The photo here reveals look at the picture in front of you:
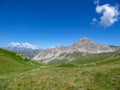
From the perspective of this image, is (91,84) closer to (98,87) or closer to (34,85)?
(98,87)

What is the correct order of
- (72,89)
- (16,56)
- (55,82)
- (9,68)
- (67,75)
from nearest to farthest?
(72,89) < (55,82) < (67,75) < (9,68) < (16,56)

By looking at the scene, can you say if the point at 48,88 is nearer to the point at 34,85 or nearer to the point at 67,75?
the point at 34,85

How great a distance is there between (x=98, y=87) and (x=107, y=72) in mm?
4918

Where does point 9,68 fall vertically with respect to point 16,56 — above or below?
below

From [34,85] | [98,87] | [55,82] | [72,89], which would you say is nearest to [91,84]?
[98,87]

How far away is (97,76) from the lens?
96.8ft

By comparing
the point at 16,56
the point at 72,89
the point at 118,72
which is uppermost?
the point at 16,56

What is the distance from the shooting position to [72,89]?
25.9 meters

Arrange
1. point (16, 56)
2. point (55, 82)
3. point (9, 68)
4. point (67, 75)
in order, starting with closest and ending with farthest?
1. point (55, 82)
2. point (67, 75)
3. point (9, 68)
4. point (16, 56)

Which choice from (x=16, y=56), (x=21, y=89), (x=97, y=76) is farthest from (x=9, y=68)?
(x=97, y=76)

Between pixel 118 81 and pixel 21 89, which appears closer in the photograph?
pixel 118 81

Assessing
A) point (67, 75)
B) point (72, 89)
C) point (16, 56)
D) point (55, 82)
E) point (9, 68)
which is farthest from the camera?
point (16, 56)

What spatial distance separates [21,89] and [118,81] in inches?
546

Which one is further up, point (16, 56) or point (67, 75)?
point (16, 56)
